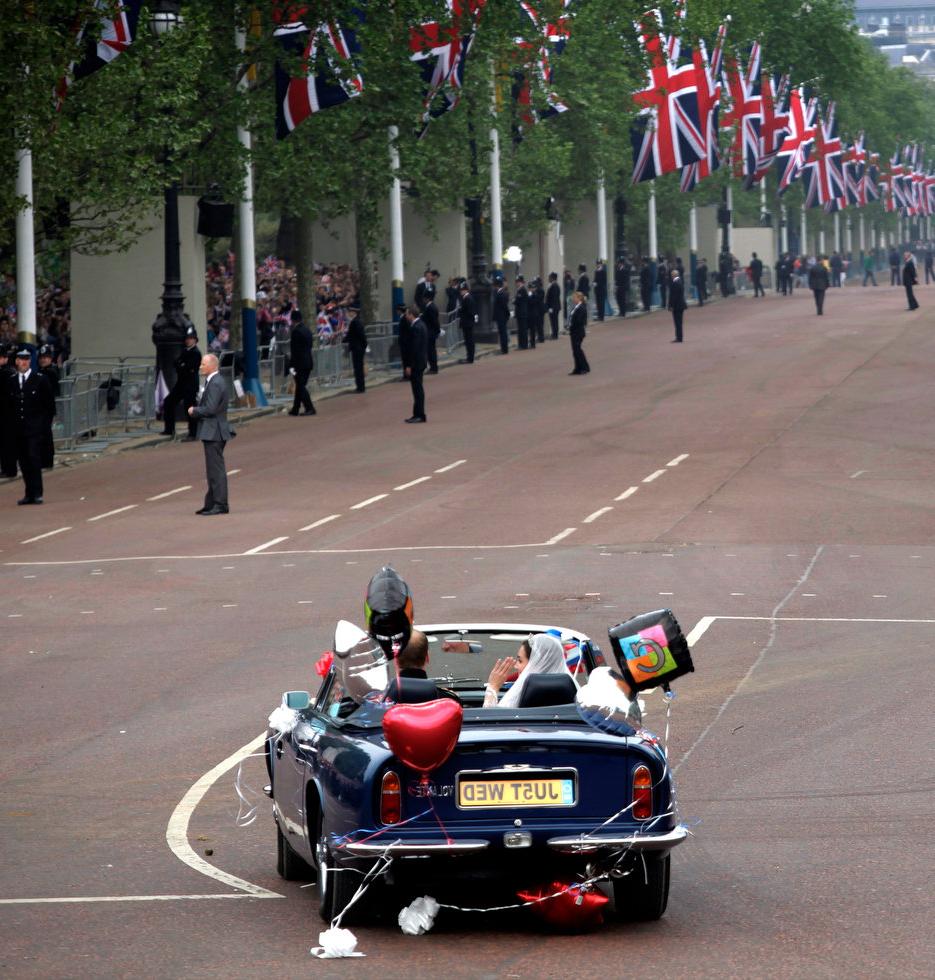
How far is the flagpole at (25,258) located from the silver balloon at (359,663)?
2424cm

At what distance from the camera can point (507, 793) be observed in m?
8.02

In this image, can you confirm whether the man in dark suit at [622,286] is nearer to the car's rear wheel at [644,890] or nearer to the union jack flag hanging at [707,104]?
the union jack flag hanging at [707,104]

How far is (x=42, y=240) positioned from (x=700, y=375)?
15188mm

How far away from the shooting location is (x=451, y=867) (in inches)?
314

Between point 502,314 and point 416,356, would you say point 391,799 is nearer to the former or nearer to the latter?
point 416,356

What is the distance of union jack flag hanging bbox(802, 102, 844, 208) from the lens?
90.2m

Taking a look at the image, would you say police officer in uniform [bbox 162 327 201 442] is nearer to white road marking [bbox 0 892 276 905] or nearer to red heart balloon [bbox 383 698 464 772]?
white road marking [bbox 0 892 276 905]

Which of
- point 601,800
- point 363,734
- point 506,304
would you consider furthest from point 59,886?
point 506,304

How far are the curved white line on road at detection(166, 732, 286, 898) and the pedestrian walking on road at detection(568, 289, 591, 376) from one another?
32506mm

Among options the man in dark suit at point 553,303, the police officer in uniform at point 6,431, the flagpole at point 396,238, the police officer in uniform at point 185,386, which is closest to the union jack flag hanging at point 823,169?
the man in dark suit at point 553,303

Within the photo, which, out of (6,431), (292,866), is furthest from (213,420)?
(292,866)

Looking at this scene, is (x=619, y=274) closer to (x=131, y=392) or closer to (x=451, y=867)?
(x=131, y=392)

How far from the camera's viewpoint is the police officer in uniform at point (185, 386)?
35500 millimetres

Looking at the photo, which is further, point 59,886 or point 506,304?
point 506,304
